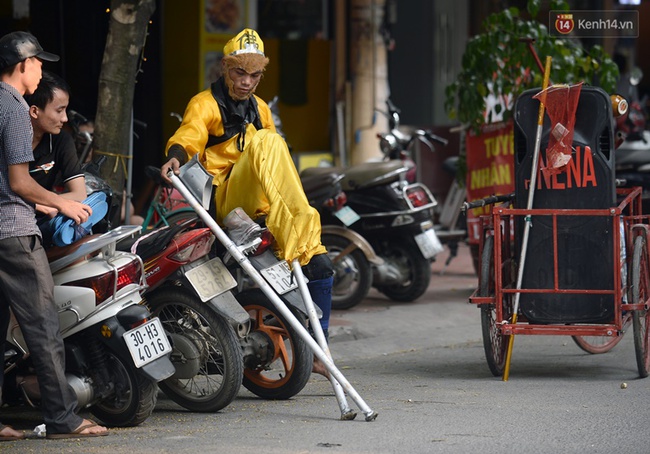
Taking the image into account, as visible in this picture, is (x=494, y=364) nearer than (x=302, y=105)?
Yes

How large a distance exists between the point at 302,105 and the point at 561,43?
4225mm

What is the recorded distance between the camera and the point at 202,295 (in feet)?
19.5

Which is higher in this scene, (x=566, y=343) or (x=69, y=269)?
(x=69, y=269)

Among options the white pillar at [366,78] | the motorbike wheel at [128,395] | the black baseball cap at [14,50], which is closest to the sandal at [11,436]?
the motorbike wheel at [128,395]

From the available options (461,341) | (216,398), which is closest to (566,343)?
(461,341)

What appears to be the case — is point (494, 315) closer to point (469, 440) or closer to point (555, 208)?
point (555, 208)

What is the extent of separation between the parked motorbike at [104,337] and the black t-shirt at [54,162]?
346mm

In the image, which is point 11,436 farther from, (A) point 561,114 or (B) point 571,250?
(A) point 561,114

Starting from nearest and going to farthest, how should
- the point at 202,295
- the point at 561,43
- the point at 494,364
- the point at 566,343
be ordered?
the point at 202,295 < the point at 494,364 < the point at 566,343 < the point at 561,43

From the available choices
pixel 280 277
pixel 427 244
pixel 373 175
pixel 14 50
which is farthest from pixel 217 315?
pixel 427 244

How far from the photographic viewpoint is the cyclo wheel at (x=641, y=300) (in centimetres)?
688

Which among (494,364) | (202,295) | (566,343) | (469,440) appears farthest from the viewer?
(566,343)

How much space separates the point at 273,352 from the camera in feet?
21.0

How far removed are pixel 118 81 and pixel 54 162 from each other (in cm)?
185
